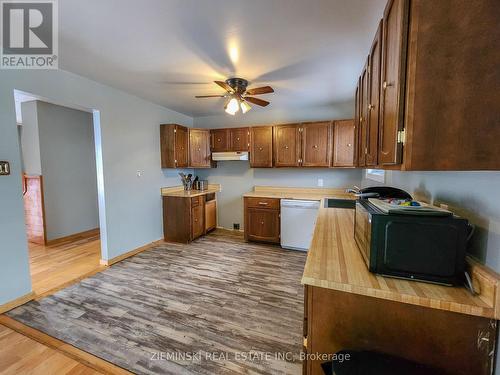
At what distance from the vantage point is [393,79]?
92 cm

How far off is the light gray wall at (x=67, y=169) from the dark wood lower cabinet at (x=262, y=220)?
3297 millimetres

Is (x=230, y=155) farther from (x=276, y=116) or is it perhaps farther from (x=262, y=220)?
(x=262, y=220)

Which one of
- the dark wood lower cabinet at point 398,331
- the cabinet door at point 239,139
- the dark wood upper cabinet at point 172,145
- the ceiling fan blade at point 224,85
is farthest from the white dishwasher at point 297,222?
the dark wood lower cabinet at point 398,331

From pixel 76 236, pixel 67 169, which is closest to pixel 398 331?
pixel 76 236

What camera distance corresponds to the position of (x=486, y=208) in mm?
890

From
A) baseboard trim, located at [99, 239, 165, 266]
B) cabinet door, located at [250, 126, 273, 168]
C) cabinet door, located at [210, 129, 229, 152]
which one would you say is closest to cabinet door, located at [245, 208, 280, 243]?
cabinet door, located at [250, 126, 273, 168]

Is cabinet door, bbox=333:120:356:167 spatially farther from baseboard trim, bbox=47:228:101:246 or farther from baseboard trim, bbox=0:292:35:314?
baseboard trim, bbox=47:228:101:246

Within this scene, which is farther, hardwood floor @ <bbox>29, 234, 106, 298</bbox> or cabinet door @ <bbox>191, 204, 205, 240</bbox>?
cabinet door @ <bbox>191, 204, 205, 240</bbox>

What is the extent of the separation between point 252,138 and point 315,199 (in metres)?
1.59

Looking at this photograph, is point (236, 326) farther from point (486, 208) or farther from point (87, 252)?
point (87, 252)

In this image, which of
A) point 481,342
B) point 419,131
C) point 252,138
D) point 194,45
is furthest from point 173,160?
point 481,342

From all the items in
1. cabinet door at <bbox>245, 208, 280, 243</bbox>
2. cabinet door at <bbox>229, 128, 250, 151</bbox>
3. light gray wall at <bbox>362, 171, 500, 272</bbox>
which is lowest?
cabinet door at <bbox>245, 208, 280, 243</bbox>

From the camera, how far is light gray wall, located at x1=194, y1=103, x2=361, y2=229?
3893 millimetres

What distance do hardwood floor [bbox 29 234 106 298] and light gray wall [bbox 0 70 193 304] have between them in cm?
30
